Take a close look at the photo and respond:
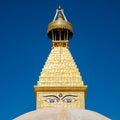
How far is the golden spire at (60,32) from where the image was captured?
33.5m

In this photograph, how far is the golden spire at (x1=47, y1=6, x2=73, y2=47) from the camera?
33469mm

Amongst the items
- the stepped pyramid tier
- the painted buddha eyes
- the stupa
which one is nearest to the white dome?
the stupa

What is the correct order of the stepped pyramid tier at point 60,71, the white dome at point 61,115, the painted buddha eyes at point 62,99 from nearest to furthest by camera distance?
the white dome at point 61,115
the painted buddha eyes at point 62,99
the stepped pyramid tier at point 60,71

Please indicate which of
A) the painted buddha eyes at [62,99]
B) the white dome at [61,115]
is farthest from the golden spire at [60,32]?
the white dome at [61,115]

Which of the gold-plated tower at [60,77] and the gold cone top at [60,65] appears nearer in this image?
the gold-plated tower at [60,77]

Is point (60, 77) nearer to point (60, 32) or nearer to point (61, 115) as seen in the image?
point (60, 32)

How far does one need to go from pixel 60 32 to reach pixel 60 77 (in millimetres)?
5104

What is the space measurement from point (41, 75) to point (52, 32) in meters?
4.97

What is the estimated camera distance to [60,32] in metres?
33.8

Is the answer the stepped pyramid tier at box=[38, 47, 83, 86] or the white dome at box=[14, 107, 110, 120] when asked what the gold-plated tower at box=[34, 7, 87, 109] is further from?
the white dome at box=[14, 107, 110, 120]

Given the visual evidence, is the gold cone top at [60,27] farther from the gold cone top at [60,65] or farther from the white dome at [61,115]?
the white dome at [61,115]

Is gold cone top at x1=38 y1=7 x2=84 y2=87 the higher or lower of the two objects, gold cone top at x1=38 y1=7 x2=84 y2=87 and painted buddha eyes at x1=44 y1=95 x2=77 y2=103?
the higher

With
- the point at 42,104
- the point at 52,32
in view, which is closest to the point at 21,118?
the point at 42,104

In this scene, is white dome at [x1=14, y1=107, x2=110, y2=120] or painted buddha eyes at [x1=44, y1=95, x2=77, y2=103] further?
painted buddha eyes at [x1=44, y1=95, x2=77, y2=103]
